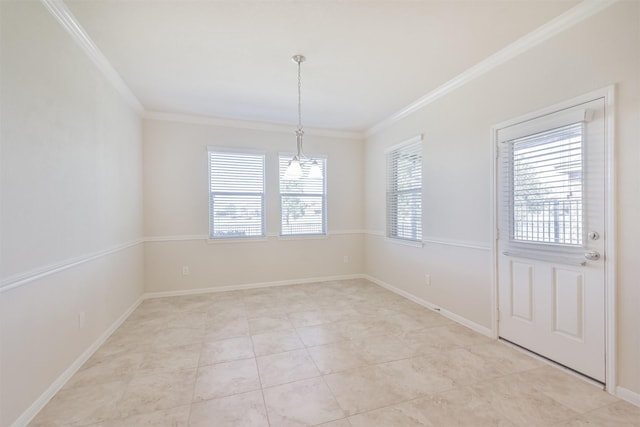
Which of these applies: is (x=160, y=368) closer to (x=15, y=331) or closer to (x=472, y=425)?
(x=15, y=331)

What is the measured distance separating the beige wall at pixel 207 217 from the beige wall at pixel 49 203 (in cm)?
115

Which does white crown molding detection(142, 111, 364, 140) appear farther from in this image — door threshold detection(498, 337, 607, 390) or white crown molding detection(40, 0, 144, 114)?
door threshold detection(498, 337, 607, 390)

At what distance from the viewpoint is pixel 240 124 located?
14.7ft

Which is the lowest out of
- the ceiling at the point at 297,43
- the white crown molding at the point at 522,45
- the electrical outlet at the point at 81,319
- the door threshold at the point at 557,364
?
the door threshold at the point at 557,364

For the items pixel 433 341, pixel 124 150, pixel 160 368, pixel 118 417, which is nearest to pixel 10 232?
pixel 118 417

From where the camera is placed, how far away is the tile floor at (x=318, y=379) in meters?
1.72

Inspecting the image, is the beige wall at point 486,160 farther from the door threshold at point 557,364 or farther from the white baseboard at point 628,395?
the door threshold at point 557,364

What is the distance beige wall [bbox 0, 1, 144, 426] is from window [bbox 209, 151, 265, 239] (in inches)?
59.5

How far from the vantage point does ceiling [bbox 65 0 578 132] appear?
6.59 ft

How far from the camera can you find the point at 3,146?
154 centimetres

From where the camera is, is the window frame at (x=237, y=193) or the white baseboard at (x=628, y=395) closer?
the white baseboard at (x=628, y=395)

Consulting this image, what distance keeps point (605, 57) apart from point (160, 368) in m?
4.03

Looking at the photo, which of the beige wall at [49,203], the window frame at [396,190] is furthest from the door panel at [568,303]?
the beige wall at [49,203]

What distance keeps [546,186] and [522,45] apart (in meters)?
1.22
